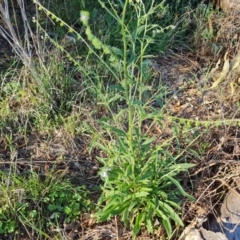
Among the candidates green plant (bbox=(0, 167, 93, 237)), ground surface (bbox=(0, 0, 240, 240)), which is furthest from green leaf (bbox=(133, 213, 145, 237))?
green plant (bbox=(0, 167, 93, 237))

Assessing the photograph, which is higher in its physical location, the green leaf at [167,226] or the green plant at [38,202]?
the green leaf at [167,226]

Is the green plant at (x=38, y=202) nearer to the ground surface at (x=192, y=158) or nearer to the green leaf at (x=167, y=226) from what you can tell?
the ground surface at (x=192, y=158)

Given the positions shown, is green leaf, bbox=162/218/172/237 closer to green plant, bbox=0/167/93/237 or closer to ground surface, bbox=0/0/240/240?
ground surface, bbox=0/0/240/240

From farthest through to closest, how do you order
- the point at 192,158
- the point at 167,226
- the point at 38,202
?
the point at 192,158
the point at 38,202
the point at 167,226

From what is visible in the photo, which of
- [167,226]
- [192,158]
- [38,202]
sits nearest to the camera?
[167,226]

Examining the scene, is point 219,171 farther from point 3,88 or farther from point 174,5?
point 174,5

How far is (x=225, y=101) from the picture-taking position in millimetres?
3340

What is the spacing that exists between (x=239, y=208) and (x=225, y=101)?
84 cm

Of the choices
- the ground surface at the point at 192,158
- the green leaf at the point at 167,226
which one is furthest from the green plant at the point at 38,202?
the green leaf at the point at 167,226

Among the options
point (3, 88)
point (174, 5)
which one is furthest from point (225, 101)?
point (3, 88)

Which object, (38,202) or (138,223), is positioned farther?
(38,202)

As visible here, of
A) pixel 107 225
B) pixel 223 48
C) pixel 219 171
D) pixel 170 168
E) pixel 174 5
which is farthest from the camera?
pixel 174 5

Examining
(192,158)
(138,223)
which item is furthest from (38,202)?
(192,158)

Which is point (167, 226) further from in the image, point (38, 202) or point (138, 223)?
point (38, 202)
